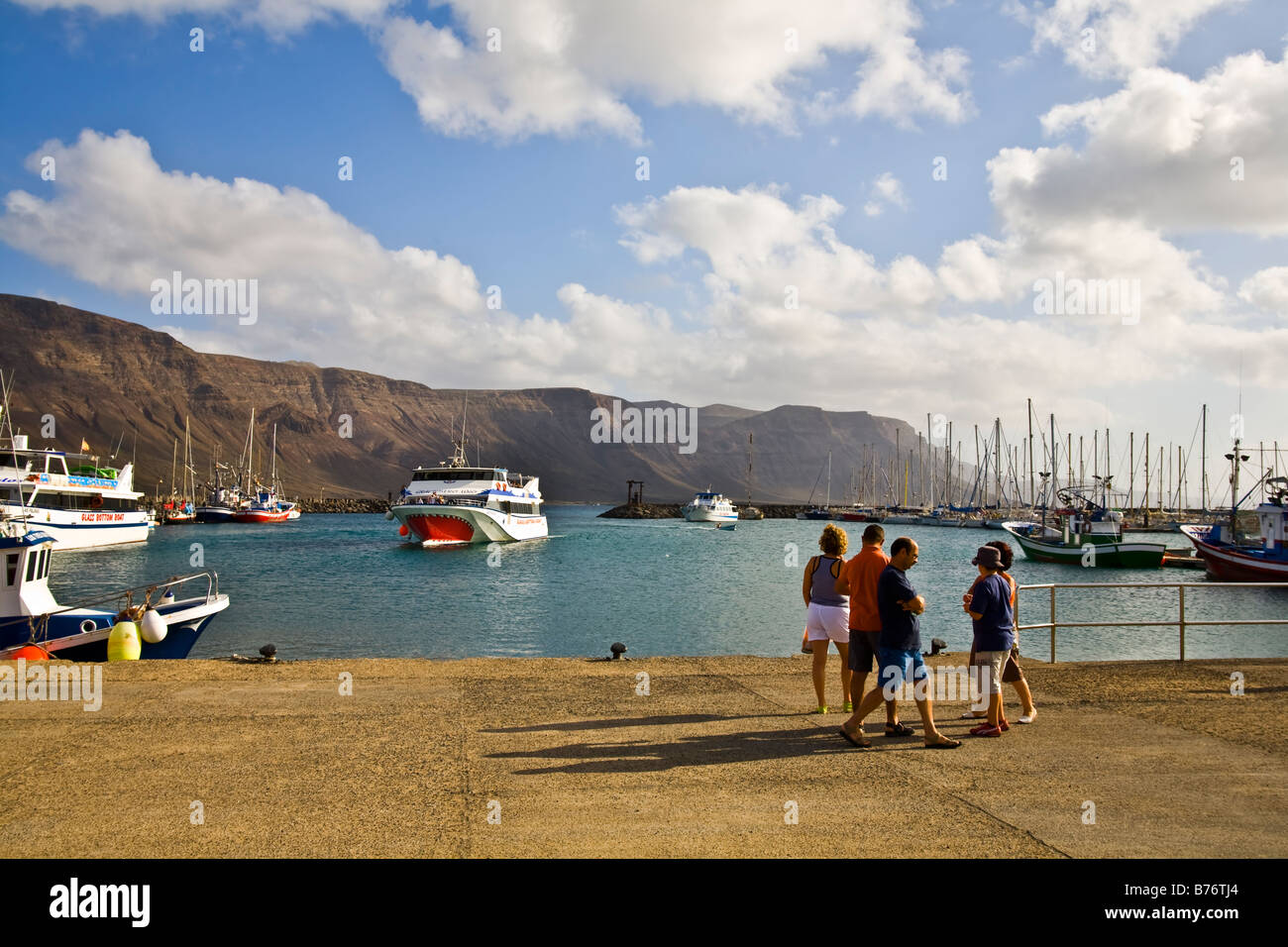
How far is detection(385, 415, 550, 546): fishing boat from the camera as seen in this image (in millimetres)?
66000

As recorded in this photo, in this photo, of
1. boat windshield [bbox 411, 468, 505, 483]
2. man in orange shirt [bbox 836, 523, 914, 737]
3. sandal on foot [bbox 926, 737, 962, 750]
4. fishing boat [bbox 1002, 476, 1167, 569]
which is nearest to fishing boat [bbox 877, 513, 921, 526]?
fishing boat [bbox 1002, 476, 1167, 569]

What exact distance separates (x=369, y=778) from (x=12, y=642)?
1256 cm

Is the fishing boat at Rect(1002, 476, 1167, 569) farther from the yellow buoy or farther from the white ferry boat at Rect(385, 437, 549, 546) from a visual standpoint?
the yellow buoy

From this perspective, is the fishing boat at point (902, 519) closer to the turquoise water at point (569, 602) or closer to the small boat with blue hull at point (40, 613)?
the turquoise water at point (569, 602)

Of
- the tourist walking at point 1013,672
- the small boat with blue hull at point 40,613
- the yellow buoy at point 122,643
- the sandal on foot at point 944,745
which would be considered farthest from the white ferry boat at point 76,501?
the sandal on foot at point 944,745

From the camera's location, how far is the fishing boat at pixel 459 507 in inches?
2598

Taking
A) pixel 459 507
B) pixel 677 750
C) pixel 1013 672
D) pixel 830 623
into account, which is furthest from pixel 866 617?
pixel 459 507

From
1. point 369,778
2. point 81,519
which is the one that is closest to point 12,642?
point 369,778

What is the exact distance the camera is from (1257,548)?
46188mm

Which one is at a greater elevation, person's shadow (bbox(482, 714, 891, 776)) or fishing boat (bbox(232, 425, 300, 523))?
person's shadow (bbox(482, 714, 891, 776))

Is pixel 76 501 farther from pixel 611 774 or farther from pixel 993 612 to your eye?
pixel 993 612

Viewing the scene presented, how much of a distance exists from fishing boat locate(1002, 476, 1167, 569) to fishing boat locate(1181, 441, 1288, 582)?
7.83 m

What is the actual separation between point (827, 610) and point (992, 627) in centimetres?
147

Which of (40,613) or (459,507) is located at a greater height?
(459,507)
